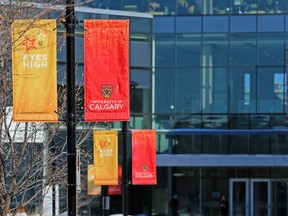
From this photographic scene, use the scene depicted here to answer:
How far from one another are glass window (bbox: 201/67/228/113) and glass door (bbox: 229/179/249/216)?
3.84m

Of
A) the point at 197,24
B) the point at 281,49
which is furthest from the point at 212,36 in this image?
the point at 281,49

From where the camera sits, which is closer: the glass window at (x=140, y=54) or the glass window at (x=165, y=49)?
the glass window at (x=140, y=54)

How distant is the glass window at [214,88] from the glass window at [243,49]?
0.84m

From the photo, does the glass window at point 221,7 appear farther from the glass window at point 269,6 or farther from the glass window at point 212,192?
the glass window at point 212,192

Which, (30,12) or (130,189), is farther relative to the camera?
(130,189)

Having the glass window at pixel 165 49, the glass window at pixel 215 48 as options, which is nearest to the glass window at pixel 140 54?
the glass window at pixel 165 49

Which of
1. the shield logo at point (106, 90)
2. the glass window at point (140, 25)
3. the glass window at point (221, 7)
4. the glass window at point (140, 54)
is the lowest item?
the shield logo at point (106, 90)

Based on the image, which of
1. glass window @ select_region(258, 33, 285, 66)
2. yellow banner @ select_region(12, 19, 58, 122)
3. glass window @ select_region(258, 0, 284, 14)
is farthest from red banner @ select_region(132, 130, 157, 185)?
glass window @ select_region(258, 0, 284, 14)

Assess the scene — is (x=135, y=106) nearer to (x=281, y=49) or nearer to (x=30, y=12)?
(x=281, y=49)

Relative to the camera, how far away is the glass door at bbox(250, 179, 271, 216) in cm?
3962

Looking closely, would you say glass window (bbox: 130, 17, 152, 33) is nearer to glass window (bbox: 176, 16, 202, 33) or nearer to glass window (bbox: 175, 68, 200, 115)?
Result: glass window (bbox: 176, 16, 202, 33)

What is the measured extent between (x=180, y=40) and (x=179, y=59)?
3.12 feet

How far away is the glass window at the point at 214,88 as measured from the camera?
39844mm

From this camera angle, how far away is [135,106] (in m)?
39.5
